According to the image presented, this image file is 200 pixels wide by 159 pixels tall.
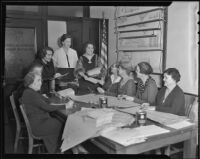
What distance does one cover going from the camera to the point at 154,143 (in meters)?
1.34

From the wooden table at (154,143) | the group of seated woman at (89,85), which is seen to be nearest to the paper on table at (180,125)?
the wooden table at (154,143)

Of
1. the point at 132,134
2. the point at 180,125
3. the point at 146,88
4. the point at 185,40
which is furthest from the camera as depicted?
the point at 146,88

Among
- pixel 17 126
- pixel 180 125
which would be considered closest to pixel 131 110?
pixel 180 125

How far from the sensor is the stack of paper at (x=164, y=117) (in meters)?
1.45

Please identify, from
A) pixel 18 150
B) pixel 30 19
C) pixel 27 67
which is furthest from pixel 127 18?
pixel 18 150

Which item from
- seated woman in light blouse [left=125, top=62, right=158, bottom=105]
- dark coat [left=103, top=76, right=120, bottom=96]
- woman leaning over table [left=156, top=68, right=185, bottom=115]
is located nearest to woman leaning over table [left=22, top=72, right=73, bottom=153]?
dark coat [left=103, top=76, right=120, bottom=96]

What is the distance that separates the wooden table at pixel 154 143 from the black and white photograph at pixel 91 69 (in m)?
0.05

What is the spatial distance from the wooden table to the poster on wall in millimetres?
715

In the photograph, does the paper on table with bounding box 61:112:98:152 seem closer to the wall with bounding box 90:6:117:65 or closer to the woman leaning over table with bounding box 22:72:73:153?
the woman leaning over table with bounding box 22:72:73:153

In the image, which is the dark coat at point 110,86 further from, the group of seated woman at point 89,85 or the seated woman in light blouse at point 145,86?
the seated woman in light blouse at point 145,86

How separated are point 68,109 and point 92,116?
0.24m

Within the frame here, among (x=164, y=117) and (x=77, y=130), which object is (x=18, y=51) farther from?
(x=164, y=117)

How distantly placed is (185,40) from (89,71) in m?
0.67

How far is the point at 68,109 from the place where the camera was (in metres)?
1.68
